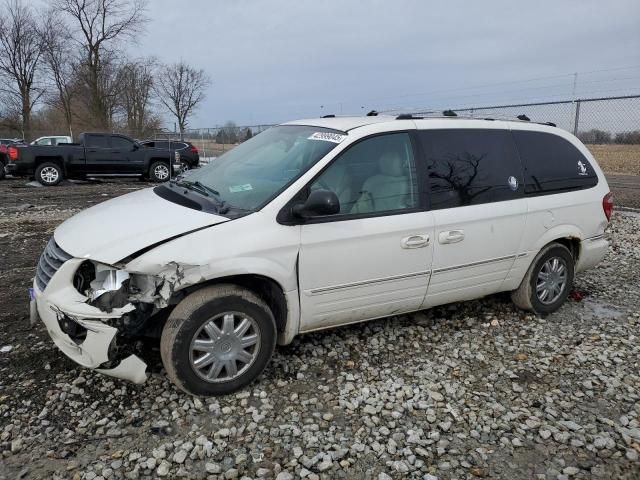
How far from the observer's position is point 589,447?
2.73 meters

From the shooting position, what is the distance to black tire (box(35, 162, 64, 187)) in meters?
14.3

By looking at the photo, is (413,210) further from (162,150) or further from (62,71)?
(62,71)

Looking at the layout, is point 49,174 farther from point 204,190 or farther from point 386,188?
point 386,188

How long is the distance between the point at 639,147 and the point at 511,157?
39.5 feet

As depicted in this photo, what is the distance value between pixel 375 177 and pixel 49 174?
1382 cm

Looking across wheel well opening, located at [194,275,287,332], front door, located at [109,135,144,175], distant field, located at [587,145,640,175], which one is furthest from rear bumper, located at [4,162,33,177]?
distant field, located at [587,145,640,175]

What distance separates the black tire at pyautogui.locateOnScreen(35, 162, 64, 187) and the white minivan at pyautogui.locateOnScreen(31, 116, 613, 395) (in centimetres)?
1239

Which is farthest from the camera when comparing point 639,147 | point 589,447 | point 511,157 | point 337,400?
point 639,147

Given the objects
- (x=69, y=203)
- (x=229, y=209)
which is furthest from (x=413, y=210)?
(x=69, y=203)

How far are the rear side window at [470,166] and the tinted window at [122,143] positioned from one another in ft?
44.9

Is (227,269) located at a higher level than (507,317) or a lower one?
higher

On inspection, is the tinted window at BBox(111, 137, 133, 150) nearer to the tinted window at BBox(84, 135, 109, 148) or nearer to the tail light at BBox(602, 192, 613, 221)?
the tinted window at BBox(84, 135, 109, 148)

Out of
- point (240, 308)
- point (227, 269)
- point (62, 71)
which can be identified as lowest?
point (240, 308)

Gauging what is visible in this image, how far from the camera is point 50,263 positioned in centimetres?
303
